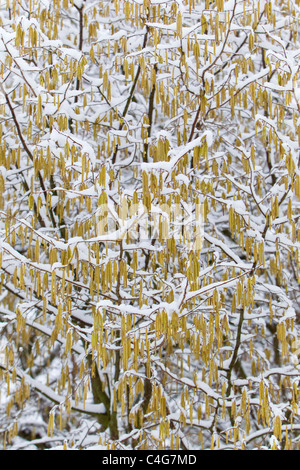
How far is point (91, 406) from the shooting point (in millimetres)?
3838

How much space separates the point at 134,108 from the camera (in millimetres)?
4082

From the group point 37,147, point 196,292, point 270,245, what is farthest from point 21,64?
point 270,245

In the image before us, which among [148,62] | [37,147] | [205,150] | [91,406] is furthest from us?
[91,406]

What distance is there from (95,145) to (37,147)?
1244 mm

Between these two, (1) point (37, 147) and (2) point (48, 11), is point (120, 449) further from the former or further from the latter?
(2) point (48, 11)

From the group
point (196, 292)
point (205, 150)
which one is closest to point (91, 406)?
point (196, 292)

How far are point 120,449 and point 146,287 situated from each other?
1.15 m

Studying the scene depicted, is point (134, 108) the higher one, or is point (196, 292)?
point (134, 108)

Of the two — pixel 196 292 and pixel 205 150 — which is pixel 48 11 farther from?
pixel 196 292

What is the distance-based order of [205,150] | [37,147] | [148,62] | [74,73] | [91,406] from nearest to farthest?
[205,150] → [37,147] → [74,73] → [148,62] → [91,406]

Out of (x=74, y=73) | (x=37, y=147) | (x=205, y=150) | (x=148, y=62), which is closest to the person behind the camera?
(x=205, y=150)
